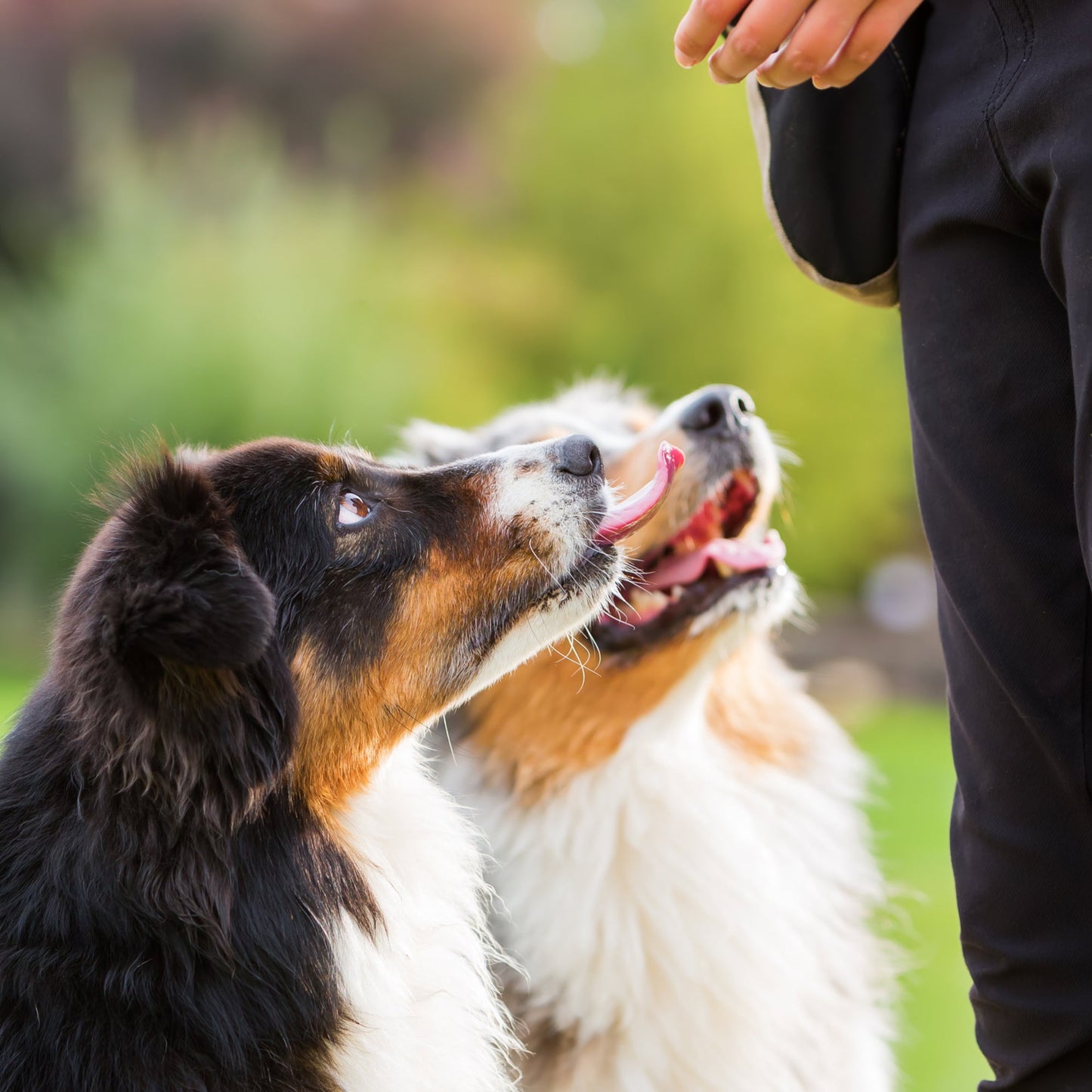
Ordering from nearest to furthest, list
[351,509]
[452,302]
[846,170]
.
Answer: [846,170]
[351,509]
[452,302]

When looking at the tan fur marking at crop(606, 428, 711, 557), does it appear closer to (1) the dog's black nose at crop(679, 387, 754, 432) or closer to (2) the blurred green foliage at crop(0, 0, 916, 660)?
(1) the dog's black nose at crop(679, 387, 754, 432)

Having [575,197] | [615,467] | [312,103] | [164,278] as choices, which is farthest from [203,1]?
[615,467]

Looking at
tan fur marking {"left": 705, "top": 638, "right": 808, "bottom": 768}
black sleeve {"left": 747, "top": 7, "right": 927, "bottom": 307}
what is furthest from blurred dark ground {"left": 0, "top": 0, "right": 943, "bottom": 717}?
black sleeve {"left": 747, "top": 7, "right": 927, "bottom": 307}

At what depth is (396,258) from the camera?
1049 centimetres

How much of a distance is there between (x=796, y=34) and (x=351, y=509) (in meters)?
1.05

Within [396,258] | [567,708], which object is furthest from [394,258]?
[567,708]

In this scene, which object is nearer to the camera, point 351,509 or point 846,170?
point 846,170

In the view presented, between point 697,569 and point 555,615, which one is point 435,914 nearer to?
point 555,615

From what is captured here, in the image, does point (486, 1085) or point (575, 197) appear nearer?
point (486, 1085)

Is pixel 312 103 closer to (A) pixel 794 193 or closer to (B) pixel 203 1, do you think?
(B) pixel 203 1

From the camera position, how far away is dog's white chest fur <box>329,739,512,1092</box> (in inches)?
72.1

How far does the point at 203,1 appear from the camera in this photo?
44.6 feet

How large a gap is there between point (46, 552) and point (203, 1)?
7.64 metres

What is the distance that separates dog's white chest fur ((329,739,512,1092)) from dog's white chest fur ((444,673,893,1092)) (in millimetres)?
329
